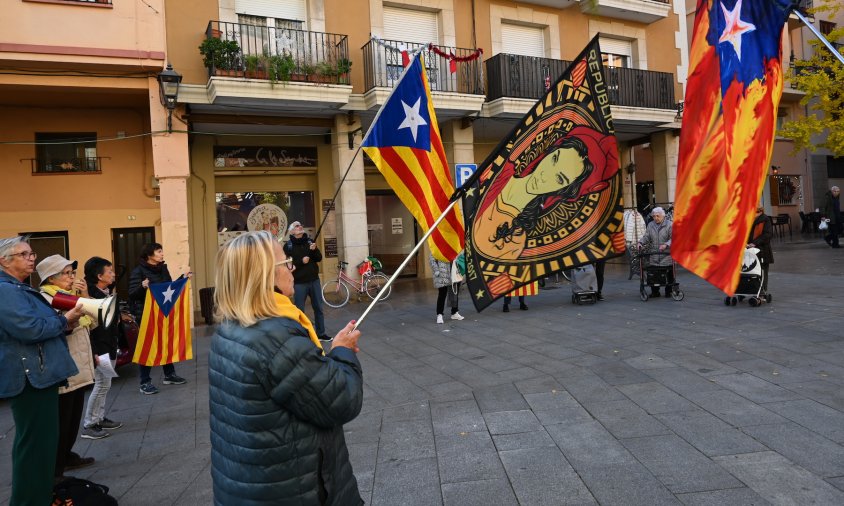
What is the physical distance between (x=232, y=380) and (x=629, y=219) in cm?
1386

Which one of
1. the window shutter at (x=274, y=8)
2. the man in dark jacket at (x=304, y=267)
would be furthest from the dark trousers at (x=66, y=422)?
the window shutter at (x=274, y=8)

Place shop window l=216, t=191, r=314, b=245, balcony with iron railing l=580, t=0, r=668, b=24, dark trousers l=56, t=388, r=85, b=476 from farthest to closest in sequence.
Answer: balcony with iron railing l=580, t=0, r=668, b=24 < shop window l=216, t=191, r=314, b=245 < dark trousers l=56, t=388, r=85, b=476

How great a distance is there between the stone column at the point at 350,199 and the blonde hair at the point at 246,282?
40.1 ft

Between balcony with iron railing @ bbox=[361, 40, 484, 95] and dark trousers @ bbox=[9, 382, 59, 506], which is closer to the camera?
dark trousers @ bbox=[9, 382, 59, 506]

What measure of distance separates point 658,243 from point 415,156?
25.3 feet

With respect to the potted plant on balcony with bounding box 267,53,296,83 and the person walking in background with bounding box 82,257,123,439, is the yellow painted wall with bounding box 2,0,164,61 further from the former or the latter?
the person walking in background with bounding box 82,257,123,439

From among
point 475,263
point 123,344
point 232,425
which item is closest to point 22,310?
point 232,425

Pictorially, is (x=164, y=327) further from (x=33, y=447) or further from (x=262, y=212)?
(x=262, y=212)

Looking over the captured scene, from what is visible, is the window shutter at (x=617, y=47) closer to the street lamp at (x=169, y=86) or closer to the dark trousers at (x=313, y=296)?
the street lamp at (x=169, y=86)

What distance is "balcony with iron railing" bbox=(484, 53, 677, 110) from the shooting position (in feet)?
50.6

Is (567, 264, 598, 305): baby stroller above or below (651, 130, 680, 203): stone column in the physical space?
below

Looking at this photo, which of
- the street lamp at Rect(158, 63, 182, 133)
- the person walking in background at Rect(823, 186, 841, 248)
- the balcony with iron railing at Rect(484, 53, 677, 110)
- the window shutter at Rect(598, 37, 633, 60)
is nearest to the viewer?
Answer: the street lamp at Rect(158, 63, 182, 133)

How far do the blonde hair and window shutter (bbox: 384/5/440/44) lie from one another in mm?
13916

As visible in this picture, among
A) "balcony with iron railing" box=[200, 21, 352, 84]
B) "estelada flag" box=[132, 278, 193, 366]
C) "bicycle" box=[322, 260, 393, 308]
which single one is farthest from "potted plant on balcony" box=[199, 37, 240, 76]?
"estelada flag" box=[132, 278, 193, 366]
